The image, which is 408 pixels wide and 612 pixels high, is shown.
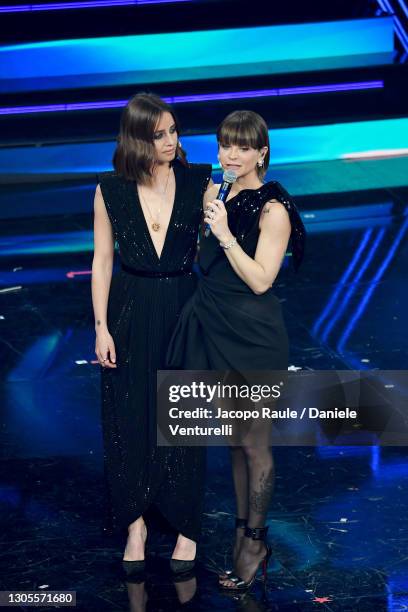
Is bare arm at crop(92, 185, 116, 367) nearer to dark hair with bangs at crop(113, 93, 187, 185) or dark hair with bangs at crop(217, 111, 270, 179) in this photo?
dark hair with bangs at crop(113, 93, 187, 185)

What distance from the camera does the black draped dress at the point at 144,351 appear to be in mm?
3338

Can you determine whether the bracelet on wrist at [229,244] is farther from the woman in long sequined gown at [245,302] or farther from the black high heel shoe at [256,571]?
the black high heel shoe at [256,571]

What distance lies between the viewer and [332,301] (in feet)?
18.1

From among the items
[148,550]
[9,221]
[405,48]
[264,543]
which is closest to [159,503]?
[148,550]

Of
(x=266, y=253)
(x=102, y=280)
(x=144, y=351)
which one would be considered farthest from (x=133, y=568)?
(x=266, y=253)

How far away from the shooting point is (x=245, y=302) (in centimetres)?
317

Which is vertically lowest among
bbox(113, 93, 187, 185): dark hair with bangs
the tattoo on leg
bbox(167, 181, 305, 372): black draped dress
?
the tattoo on leg

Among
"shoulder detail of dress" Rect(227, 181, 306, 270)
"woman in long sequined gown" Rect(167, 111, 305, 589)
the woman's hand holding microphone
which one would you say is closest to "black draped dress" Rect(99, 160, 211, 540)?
"woman in long sequined gown" Rect(167, 111, 305, 589)

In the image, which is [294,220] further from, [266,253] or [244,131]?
[244,131]

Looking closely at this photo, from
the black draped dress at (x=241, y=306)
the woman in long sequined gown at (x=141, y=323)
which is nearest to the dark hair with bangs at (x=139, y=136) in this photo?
the woman in long sequined gown at (x=141, y=323)

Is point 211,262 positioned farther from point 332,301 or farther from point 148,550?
point 332,301

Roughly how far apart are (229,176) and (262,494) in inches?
32.6

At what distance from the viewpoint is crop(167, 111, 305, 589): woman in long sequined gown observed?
3.10m

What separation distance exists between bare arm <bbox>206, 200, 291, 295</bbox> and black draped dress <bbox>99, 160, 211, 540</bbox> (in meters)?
0.29
